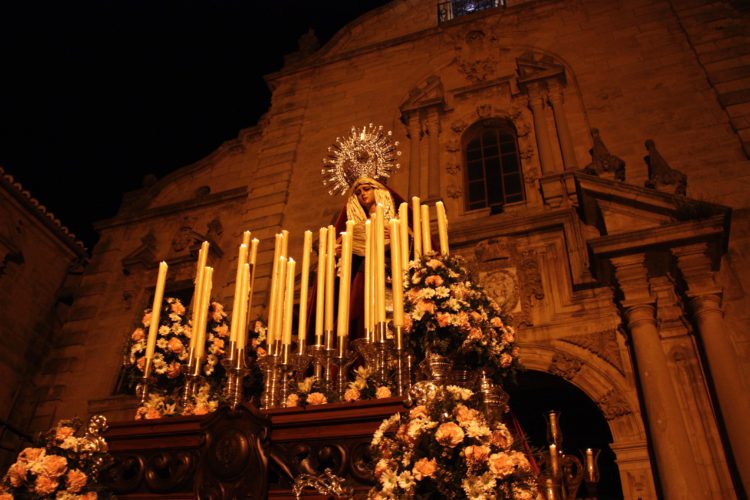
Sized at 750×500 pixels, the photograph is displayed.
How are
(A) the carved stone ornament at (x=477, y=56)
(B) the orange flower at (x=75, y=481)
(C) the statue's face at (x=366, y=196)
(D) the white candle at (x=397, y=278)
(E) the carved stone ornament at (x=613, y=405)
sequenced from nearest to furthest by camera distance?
(B) the orange flower at (x=75, y=481)
(D) the white candle at (x=397, y=278)
(C) the statue's face at (x=366, y=196)
(E) the carved stone ornament at (x=613, y=405)
(A) the carved stone ornament at (x=477, y=56)

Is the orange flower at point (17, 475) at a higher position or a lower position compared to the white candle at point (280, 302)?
lower

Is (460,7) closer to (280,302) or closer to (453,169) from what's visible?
(453,169)

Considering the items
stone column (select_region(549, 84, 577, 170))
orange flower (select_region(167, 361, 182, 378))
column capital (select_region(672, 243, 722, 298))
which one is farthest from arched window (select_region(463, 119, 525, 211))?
orange flower (select_region(167, 361, 182, 378))

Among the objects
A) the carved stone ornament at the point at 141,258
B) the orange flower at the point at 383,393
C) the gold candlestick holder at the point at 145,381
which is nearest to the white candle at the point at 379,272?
the orange flower at the point at 383,393

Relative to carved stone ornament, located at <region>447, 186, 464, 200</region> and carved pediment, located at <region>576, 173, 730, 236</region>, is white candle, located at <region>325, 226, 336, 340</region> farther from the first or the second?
carved stone ornament, located at <region>447, 186, 464, 200</region>

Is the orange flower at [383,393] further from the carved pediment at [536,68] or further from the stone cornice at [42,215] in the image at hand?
the stone cornice at [42,215]

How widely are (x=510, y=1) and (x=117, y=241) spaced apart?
9.89 m

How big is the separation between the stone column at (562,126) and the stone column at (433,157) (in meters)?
2.02

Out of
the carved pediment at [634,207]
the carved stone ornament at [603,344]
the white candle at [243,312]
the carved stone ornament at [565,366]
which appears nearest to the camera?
the white candle at [243,312]

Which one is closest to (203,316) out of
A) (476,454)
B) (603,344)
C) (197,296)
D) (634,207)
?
(197,296)

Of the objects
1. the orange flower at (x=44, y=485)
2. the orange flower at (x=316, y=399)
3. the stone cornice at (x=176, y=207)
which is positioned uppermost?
the stone cornice at (x=176, y=207)

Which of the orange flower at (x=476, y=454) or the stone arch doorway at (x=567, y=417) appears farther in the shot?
the stone arch doorway at (x=567, y=417)

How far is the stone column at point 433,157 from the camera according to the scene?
1015 centimetres

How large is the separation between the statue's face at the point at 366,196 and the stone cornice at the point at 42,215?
32.9 ft
